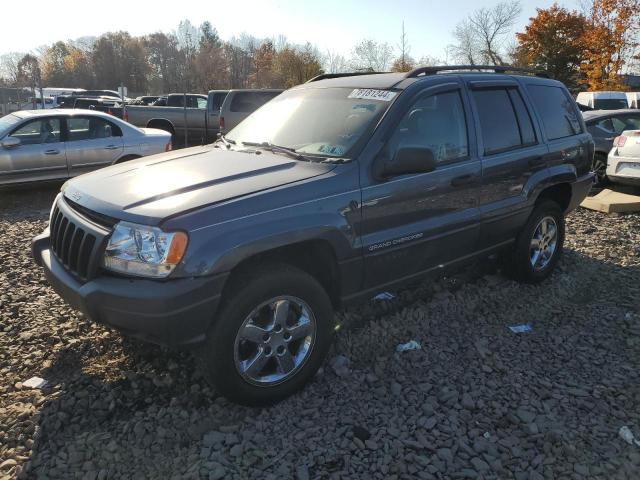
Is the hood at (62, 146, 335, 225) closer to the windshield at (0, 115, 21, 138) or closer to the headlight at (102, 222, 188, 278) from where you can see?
the headlight at (102, 222, 188, 278)

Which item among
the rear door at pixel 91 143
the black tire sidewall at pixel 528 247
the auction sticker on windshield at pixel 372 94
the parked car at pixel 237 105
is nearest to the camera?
the auction sticker on windshield at pixel 372 94

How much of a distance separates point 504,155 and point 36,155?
7467 millimetres

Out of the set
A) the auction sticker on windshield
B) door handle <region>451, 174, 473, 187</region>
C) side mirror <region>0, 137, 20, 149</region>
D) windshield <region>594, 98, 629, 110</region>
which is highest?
windshield <region>594, 98, 629, 110</region>

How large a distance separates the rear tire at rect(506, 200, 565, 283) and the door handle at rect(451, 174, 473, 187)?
1.10 meters

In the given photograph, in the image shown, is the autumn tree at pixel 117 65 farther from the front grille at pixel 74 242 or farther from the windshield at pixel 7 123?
the front grille at pixel 74 242

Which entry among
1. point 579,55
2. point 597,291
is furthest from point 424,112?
point 579,55

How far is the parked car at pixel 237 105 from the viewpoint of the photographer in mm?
13172

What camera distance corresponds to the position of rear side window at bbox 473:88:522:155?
4.04 m

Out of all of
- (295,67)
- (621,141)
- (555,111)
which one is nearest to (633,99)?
(621,141)

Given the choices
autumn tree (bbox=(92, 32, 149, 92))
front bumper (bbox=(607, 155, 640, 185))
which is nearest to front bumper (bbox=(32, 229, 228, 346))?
front bumper (bbox=(607, 155, 640, 185))

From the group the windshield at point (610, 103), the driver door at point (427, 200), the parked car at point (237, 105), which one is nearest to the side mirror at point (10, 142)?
the parked car at point (237, 105)

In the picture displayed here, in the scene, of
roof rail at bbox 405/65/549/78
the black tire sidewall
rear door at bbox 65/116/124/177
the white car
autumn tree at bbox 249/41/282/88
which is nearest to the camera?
roof rail at bbox 405/65/549/78

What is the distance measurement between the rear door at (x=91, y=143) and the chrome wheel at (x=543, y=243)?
7237mm

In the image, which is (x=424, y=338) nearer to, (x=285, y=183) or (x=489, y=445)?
(x=489, y=445)
